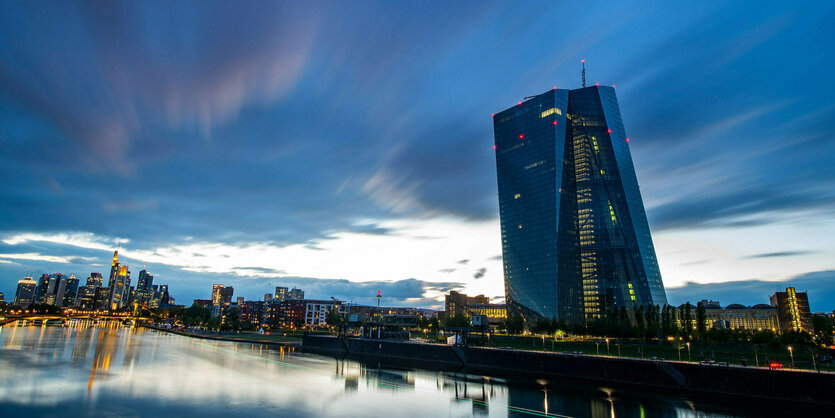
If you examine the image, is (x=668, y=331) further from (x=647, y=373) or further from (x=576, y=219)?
(x=647, y=373)

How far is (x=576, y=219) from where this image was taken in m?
166

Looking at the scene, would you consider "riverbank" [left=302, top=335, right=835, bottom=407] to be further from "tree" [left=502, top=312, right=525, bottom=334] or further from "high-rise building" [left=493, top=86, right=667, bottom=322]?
"high-rise building" [left=493, top=86, right=667, bottom=322]

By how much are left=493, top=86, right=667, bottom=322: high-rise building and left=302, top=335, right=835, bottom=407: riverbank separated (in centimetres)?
9722

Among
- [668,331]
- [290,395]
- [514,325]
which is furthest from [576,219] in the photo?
[290,395]

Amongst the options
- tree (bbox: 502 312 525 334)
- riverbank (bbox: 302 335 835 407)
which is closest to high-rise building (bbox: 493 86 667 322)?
tree (bbox: 502 312 525 334)

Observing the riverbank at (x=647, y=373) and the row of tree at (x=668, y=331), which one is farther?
the row of tree at (x=668, y=331)

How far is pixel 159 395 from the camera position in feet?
122

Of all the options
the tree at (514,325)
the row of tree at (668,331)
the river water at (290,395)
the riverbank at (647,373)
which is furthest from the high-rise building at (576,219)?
the river water at (290,395)

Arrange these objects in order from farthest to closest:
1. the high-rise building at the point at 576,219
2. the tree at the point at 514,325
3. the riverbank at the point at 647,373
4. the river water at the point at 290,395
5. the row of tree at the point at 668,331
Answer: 1. the high-rise building at the point at 576,219
2. the tree at the point at 514,325
3. the row of tree at the point at 668,331
4. the riverbank at the point at 647,373
5. the river water at the point at 290,395

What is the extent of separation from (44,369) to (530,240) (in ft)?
498

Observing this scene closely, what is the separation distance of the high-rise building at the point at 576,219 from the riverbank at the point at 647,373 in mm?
Result: 97218

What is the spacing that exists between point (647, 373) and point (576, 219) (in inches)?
4965

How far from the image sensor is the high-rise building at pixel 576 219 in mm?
158375

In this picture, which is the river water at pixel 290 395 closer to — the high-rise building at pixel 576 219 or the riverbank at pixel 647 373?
the riverbank at pixel 647 373
